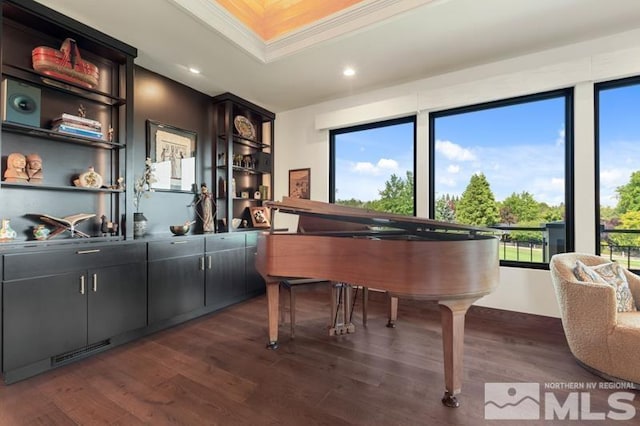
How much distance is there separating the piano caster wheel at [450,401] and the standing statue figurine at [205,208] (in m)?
3.04

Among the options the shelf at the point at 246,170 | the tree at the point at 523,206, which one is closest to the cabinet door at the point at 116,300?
the shelf at the point at 246,170

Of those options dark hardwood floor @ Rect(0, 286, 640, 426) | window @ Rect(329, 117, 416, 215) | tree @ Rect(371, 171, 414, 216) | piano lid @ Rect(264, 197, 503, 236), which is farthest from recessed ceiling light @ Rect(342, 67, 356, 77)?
dark hardwood floor @ Rect(0, 286, 640, 426)

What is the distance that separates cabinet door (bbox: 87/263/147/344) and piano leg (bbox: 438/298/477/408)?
8.23ft

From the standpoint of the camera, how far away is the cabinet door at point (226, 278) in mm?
3252

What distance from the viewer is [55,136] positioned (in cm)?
236

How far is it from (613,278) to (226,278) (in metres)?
3.62

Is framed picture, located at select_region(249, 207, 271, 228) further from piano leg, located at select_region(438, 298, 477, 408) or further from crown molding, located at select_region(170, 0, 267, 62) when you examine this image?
piano leg, located at select_region(438, 298, 477, 408)

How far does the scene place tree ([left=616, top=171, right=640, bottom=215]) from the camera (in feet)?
8.63

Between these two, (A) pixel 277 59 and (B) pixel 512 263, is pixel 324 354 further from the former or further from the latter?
(A) pixel 277 59

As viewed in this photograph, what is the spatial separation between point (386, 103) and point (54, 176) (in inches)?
140

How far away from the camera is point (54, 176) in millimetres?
2443

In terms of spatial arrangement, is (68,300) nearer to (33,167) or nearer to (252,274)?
(33,167)

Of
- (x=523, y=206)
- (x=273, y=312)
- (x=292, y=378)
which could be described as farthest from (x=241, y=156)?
(x=523, y=206)

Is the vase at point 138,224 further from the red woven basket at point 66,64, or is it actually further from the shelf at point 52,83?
the red woven basket at point 66,64
